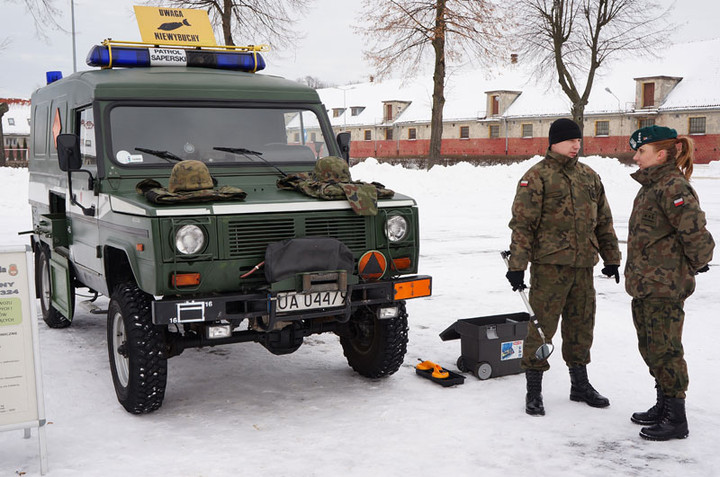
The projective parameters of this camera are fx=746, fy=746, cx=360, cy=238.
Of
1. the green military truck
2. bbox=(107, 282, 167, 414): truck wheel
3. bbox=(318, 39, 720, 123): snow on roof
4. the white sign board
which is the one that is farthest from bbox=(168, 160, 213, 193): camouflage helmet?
bbox=(318, 39, 720, 123): snow on roof

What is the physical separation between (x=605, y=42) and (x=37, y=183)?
3134cm

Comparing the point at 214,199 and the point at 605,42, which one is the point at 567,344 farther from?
the point at 605,42

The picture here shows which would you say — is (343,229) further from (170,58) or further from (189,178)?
(170,58)

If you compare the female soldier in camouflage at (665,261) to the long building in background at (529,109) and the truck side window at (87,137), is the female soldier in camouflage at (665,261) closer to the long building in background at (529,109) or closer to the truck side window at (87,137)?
the truck side window at (87,137)

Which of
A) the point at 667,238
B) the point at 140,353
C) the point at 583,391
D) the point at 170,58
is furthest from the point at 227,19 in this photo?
the point at 667,238

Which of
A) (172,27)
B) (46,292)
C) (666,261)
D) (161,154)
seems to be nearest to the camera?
(666,261)

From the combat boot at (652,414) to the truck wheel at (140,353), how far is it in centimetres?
320

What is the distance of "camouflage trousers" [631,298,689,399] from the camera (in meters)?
4.66

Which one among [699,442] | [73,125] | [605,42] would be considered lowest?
[699,442]

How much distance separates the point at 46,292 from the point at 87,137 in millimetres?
2743

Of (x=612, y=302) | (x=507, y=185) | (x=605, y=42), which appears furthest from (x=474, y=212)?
(x=605, y=42)

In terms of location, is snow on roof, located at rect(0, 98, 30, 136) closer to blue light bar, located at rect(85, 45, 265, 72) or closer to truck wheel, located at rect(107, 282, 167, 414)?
blue light bar, located at rect(85, 45, 265, 72)

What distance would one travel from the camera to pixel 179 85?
5.98 m

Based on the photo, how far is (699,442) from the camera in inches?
183
